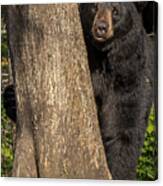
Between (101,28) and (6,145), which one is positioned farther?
(6,145)

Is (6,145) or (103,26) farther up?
(103,26)

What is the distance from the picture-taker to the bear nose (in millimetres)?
3078

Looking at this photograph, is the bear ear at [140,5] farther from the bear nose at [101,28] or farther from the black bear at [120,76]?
the bear nose at [101,28]

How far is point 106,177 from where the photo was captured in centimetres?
311

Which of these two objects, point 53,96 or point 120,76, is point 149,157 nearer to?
point 120,76

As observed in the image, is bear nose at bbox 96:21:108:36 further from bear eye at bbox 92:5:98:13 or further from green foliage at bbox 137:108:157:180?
green foliage at bbox 137:108:157:180

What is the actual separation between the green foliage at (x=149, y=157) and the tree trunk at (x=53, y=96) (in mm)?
156

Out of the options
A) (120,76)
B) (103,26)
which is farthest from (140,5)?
→ (120,76)

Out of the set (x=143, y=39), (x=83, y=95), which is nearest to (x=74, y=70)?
(x=83, y=95)

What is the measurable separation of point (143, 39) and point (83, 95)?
0.35 metres

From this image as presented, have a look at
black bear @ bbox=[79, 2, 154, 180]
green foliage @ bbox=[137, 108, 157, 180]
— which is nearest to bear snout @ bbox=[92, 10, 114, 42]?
black bear @ bbox=[79, 2, 154, 180]

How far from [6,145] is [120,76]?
1.96 ft

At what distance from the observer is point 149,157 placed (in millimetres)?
3059

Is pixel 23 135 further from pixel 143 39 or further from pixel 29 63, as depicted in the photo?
pixel 143 39
